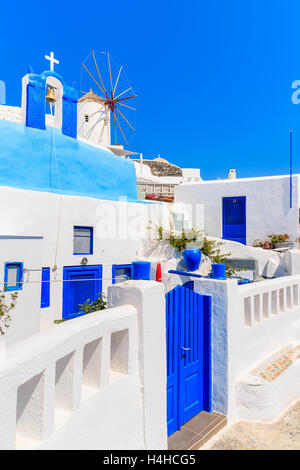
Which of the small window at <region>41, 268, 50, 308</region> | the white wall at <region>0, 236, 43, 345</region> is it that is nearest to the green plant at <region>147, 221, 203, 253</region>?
the small window at <region>41, 268, 50, 308</region>

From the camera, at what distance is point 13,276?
6719 mm

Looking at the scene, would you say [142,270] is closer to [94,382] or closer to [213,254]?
[94,382]

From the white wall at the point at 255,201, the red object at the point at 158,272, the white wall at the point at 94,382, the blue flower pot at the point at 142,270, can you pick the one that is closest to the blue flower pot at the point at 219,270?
the blue flower pot at the point at 142,270

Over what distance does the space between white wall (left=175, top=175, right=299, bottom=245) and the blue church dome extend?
4.54 meters

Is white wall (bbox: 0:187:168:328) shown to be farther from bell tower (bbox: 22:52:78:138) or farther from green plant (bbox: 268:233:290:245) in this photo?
green plant (bbox: 268:233:290:245)

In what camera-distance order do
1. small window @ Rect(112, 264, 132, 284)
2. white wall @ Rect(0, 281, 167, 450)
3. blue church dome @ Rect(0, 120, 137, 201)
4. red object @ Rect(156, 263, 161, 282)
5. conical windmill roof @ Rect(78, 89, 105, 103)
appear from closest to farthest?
white wall @ Rect(0, 281, 167, 450)
red object @ Rect(156, 263, 161, 282)
blue church dome @ Rect(0, 120, 137, 201)
small window @ Rect(112, 264, 132, 284)
conical windmill roof @ Rect(78, 89, 105, 103)

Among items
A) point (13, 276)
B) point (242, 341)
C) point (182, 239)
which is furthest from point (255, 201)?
point (13, 276)

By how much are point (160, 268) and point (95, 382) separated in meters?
6.13

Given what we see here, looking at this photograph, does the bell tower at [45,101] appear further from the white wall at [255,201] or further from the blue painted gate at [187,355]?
the blue painted gate at [187,355]

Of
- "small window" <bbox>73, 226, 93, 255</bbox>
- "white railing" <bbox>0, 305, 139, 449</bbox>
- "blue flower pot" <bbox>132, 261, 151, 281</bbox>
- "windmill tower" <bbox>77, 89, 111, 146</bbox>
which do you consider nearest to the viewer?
"white railing" <bbox>0, 305, 139, 449</bbox>

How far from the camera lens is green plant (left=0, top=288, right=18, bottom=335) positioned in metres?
6.28

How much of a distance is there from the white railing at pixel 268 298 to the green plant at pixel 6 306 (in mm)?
4230

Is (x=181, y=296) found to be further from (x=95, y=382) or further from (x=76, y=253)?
(x=76, y=253)
